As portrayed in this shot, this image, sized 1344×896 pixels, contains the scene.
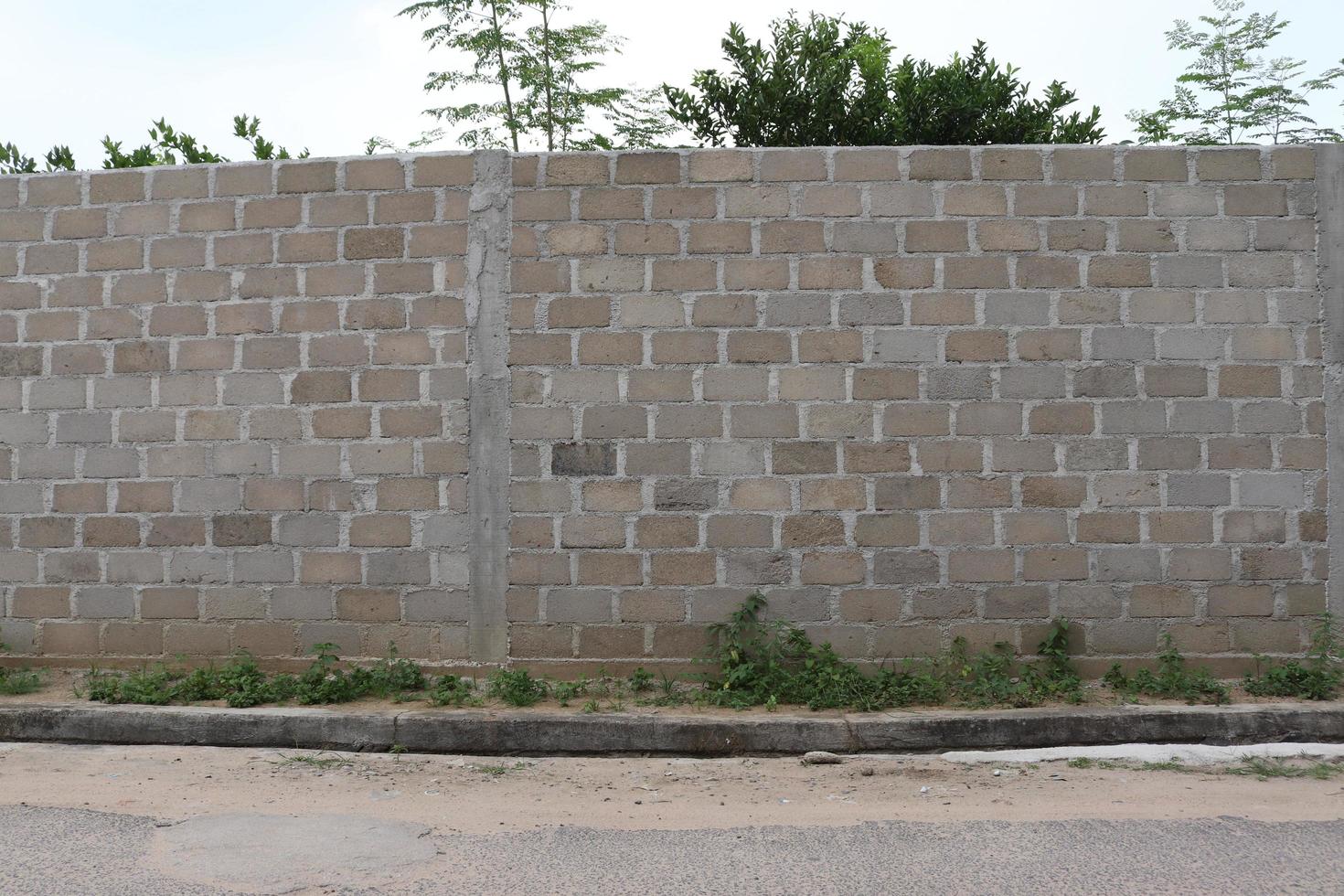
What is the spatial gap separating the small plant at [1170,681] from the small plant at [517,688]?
9.48 ft

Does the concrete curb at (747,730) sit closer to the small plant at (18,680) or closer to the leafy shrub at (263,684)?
the leafy shrub at (263,684)

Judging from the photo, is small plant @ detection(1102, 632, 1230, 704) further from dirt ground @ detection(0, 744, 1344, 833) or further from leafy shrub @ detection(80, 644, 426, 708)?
leafy shrub @ detection(80, 644, 426, 708)

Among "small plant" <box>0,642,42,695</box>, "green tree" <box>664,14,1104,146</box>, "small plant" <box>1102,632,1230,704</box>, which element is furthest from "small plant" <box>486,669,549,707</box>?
"green tree" <box>664,14,1104,146</box>

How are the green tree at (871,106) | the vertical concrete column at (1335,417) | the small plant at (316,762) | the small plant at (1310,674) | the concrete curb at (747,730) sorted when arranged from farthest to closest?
the green tree at (871,106)
the vertical concrete column at (1335,417)
the small plant at (1310,674)
the concrete curb at (747,730)
the small plant at (316,762)

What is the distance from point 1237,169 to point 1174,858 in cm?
376

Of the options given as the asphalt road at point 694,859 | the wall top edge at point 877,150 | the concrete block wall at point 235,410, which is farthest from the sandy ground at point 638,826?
the wall top edge at point 877,150

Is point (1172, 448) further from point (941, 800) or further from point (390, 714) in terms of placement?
point (390, 714)

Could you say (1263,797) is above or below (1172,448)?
below

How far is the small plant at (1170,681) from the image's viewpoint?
5.21 m

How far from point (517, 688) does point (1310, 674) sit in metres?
3.96

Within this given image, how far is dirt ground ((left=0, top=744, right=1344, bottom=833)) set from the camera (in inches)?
156

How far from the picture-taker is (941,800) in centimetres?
414

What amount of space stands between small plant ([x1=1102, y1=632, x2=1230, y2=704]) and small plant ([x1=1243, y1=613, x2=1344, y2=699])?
201 mm

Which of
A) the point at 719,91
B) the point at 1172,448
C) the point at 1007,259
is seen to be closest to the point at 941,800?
the point at 1172,448
